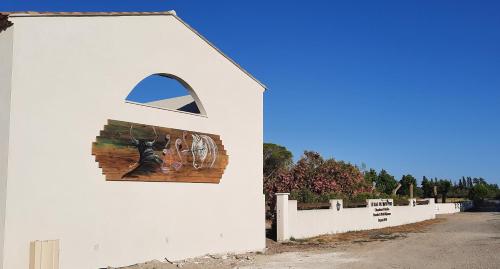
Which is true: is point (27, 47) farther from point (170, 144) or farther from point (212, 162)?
point (212, 162)

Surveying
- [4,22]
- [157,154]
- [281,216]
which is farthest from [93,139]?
[281,216]

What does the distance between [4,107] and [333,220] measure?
16451 mm

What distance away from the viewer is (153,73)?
13.5m

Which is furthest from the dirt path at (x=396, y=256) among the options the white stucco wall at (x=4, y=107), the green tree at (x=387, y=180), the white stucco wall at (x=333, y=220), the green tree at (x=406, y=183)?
the green tree at (x=406, y=183)

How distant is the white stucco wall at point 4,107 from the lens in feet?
32.8

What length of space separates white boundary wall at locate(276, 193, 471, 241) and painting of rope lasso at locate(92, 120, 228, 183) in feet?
16.5

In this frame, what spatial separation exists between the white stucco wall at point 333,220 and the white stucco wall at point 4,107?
11381 millimetres

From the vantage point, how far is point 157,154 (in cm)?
1335

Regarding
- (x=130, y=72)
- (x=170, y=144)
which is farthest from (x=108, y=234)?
(x=130, y=72)

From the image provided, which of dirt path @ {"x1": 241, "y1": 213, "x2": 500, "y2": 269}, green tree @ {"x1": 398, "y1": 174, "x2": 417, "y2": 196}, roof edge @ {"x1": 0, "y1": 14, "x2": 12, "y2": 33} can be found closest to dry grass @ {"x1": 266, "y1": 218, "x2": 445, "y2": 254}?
dirt path @ {"x1": 241, "y1": 213, "x2": 500, "y2": 269}

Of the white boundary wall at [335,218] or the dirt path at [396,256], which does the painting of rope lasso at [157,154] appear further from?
the white boundary wall at [335,218]

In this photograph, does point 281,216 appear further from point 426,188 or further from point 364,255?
point 426,188

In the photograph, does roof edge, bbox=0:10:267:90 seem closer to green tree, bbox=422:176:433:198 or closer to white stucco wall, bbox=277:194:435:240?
white stucco wall, bbox=277:194:435:240

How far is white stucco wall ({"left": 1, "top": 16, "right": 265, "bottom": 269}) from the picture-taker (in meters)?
10.4
